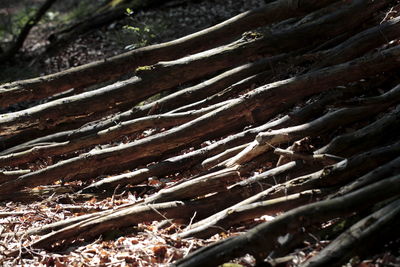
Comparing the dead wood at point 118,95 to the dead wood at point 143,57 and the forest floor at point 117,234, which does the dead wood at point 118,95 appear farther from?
the forest floor at point 117,234

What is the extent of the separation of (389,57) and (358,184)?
1510 millimetres

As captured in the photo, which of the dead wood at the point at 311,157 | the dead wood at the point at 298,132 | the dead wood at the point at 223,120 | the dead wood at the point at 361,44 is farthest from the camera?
the dead wood at the point at 361,44

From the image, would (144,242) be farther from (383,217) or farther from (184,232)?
(383,217)

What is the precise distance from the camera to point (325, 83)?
154 inches

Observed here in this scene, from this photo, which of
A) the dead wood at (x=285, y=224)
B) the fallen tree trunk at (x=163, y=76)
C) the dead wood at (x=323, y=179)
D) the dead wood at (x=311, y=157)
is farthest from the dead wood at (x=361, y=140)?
the fallen tree trunk at (x=163, y=76)

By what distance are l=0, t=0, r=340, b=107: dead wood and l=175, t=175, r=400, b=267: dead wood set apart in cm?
229

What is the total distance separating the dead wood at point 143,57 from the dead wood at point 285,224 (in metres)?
2.29

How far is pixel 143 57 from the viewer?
172 inches

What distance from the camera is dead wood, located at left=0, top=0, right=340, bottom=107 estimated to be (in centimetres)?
418

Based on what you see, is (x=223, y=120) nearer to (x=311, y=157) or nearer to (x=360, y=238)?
(x=311, y=157)

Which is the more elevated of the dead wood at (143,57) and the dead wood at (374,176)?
the dead wood at (143,57)

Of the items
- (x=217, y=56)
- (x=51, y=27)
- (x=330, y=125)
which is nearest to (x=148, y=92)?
(x=217, y=56)

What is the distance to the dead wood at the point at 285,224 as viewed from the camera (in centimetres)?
251

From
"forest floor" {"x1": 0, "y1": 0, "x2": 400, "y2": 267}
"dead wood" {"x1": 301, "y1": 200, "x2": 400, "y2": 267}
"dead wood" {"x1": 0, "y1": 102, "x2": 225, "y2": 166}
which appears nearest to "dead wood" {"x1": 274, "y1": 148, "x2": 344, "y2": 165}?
"forest floor" {"x1": 0, "y1": 0, "x2": 400, "y2": 267}
